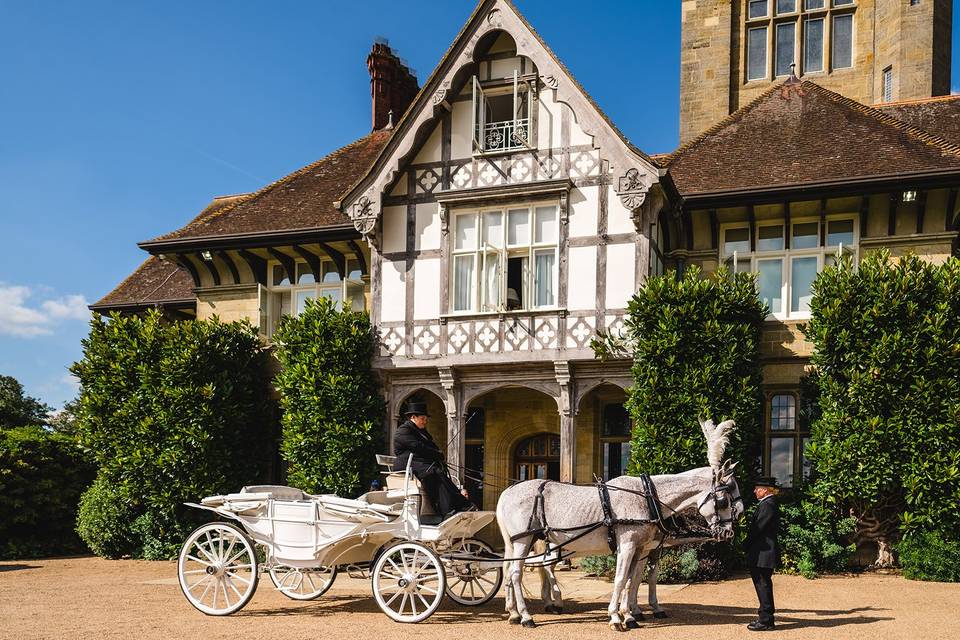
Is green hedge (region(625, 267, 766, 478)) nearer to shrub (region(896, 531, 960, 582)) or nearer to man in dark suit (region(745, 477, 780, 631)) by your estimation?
shrub (region(896, 531, 960, 582))

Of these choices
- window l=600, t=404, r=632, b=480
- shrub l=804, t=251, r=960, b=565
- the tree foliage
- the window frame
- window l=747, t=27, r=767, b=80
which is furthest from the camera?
the tree foliage

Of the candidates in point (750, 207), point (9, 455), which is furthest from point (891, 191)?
point (9, 455)

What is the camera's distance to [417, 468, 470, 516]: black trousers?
11.7 m

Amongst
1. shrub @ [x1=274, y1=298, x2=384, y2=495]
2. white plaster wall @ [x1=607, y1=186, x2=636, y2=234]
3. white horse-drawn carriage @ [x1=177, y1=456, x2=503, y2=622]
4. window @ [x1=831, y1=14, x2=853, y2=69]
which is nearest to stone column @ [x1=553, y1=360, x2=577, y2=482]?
white plaster wall @ [x1=607, y1=186, x2=636, y2=234]

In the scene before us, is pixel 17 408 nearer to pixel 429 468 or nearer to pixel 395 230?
pixel 395 230

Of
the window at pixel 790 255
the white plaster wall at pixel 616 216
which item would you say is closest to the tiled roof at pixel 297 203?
the white plaster wall at pixel 616 216

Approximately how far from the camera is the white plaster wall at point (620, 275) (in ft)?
60.6

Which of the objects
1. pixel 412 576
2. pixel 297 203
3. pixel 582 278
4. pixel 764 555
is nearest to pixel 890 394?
pixel 582 278

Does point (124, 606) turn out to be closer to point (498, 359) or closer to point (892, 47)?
point (498, 359)

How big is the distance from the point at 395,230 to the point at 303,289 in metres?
3.41

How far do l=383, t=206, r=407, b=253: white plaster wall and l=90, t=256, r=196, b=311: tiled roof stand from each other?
695 centimetres

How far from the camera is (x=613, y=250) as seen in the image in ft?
61.4

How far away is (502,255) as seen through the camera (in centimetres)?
1939

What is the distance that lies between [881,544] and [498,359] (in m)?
7.48
